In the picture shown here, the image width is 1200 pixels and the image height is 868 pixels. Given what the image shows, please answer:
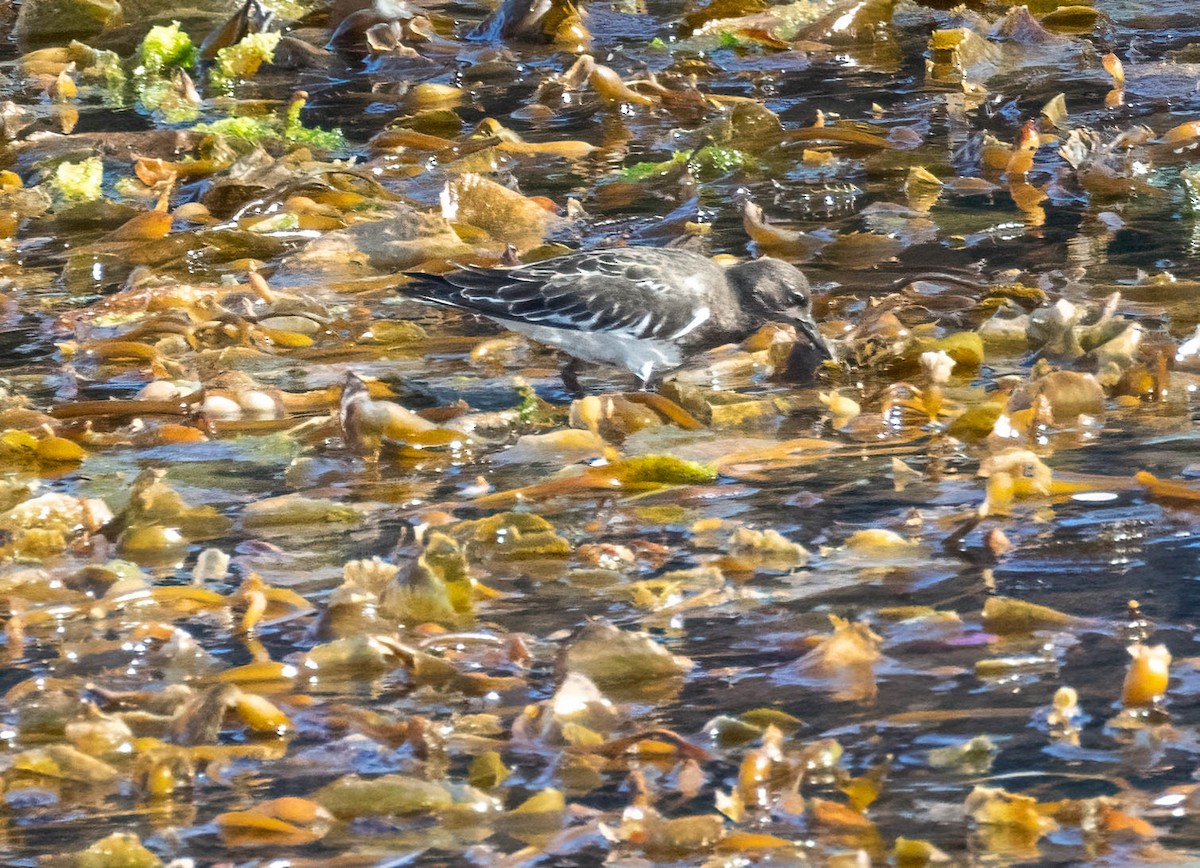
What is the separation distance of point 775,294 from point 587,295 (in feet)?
2.12

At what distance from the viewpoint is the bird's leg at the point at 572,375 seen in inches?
232

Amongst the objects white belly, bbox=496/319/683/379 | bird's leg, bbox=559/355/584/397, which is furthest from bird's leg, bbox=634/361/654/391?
bird's leg, bbox=559/355/584/397

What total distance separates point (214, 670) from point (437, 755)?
659 millimetres

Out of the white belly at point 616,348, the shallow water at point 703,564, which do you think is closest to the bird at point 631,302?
the white belly at point 616,348

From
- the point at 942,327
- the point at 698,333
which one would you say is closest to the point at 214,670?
the point at 698,333

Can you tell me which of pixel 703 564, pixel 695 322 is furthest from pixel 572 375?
pixel 703 564

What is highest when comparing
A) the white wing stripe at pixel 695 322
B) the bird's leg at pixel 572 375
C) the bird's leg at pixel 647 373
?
the white wing stripe at pixel 695 322

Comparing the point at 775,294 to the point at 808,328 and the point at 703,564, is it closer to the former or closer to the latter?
the point at 808,328

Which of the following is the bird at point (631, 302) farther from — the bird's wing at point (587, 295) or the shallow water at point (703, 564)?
the shallow water at point (703, 564)

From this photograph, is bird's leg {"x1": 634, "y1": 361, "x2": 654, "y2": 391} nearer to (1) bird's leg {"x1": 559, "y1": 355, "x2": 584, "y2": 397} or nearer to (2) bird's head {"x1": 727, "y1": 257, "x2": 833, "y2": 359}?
(1) bird's leg {"x1": 559, "y1": 355, "x2": 584, "y2": 397}

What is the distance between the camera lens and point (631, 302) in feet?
19.6

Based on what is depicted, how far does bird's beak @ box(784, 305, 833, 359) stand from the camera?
5727 mm

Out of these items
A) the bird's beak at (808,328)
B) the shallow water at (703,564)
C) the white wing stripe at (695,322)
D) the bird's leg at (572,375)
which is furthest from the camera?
the white wing stripe at (695,322)

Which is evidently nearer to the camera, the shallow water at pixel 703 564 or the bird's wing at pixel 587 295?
the shallow water at pixel 703 564
